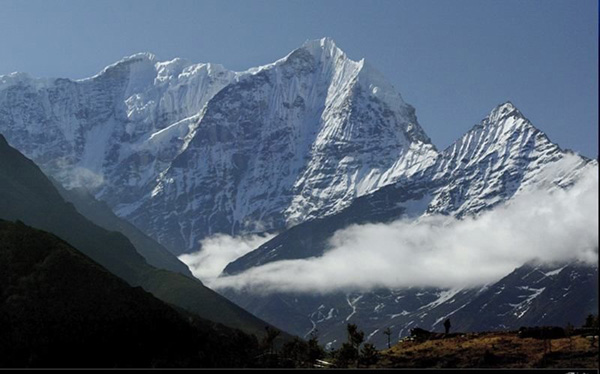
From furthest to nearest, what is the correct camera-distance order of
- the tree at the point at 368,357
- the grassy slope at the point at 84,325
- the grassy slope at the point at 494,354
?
the tree at the point at 368,357 → the grassy slope at the point at 84,325 → the grassy slope at the point at 494,354

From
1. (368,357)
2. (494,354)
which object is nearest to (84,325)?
(368,357)

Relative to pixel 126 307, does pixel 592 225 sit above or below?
below

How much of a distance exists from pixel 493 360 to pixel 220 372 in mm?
109580

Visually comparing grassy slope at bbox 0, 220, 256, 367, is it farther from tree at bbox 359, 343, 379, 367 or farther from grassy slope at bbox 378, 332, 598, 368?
grassy slope at bbox 378, 332, 598, 368

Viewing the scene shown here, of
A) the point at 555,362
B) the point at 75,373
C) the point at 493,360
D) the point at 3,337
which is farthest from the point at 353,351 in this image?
the point at 75,373

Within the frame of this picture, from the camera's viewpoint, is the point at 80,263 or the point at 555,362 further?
the point at 80,263

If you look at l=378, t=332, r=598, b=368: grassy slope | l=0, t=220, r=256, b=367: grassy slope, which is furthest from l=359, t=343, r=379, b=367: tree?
l=0, t=220, r=256, b=367: grassy slope

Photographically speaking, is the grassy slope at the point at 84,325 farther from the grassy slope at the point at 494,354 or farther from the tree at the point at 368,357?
the grassy slope at the point at 494,354

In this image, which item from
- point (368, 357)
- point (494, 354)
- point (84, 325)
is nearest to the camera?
point (494, 354)

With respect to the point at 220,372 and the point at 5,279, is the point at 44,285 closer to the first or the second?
the point at 5,279

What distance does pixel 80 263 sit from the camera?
198625 millimetres

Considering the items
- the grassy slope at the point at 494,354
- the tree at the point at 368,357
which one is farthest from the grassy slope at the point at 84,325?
the grassy slope at the point at 494,354

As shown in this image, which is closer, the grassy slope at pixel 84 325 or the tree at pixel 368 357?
the grassy slope at pixel 84 325

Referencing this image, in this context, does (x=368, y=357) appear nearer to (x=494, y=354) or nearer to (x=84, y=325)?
(x=494, y=354)
